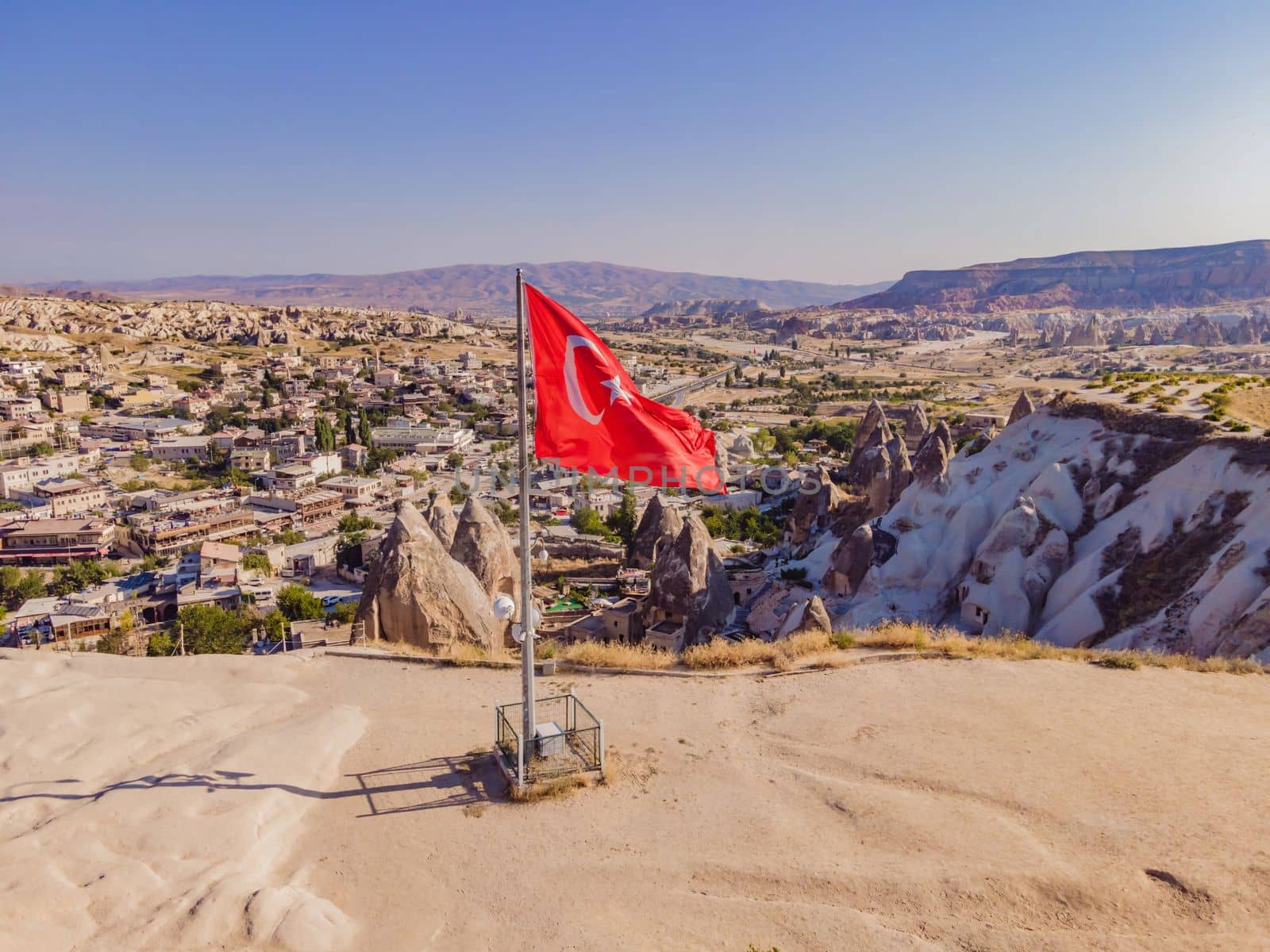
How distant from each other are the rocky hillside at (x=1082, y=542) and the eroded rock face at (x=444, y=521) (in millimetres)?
9363

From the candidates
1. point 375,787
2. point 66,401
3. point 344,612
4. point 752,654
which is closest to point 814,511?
point 344,612

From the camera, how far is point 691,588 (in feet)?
66.9

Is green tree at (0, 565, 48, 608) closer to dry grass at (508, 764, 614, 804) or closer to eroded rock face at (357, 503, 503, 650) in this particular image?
eroded rock face at (357, 503, 503, 650)

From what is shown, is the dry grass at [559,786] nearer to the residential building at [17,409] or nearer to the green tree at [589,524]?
the green tree at [589,524]

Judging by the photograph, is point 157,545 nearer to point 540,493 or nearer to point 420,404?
point 540,493

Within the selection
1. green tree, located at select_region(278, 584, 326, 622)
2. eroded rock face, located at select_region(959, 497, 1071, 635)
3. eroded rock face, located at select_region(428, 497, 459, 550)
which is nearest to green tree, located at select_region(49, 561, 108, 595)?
green tree, located at select_region(278, 584, 326, 622)

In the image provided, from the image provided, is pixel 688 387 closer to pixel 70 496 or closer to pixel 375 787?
pixel 70 496

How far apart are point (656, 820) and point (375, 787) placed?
2.42m

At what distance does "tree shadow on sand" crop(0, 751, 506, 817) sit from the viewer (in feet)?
22.5

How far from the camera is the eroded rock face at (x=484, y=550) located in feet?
62.2

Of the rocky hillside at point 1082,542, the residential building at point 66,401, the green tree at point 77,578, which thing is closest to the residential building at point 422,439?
the residential building at point 66,401

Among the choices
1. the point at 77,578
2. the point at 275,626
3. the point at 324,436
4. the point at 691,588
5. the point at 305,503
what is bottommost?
the point at 77,578

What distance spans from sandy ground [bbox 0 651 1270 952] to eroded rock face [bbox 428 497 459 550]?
1059cm

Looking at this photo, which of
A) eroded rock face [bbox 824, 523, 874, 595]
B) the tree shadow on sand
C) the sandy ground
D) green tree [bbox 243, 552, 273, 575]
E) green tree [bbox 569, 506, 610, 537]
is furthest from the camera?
green tree [bbox 569, 506, 610, 537]
